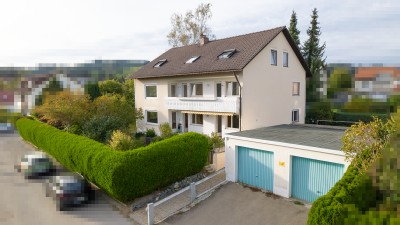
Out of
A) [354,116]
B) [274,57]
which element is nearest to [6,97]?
[274,57]

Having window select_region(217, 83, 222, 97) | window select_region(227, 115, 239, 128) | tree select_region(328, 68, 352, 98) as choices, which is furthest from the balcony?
tree select_region(328, 68, 352, 98)

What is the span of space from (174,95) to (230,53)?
8.57 metres

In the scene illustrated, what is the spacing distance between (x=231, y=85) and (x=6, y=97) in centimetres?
3918

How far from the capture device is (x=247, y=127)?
23.1 meters

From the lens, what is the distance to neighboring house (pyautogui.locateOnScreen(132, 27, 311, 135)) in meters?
23.0

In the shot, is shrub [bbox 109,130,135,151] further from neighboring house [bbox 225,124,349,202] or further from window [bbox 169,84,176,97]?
window [bbox 169,84,176,97]

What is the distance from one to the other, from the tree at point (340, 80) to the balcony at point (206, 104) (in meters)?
35.2

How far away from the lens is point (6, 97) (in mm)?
43281

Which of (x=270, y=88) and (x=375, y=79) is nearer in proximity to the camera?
(x=270, y=88)

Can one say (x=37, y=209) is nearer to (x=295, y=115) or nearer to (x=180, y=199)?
(x=180, y=199)

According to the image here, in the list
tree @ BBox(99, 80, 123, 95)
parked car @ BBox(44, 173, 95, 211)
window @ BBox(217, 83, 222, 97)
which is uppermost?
tree @ BBox(99, 80, 123, 95)

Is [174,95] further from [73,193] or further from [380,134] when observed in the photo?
[380,134]

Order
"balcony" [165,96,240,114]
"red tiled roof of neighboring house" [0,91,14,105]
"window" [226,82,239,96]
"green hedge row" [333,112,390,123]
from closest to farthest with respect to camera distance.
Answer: "balcony" [165,96,240,114]
"window" [226,82,239,96]
"green hedge row" [333,112,390,123]
"red tiled roof of neighboring house" [0,91,14,105]

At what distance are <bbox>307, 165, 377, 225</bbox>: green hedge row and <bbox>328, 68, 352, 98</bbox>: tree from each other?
4572 centimetres
